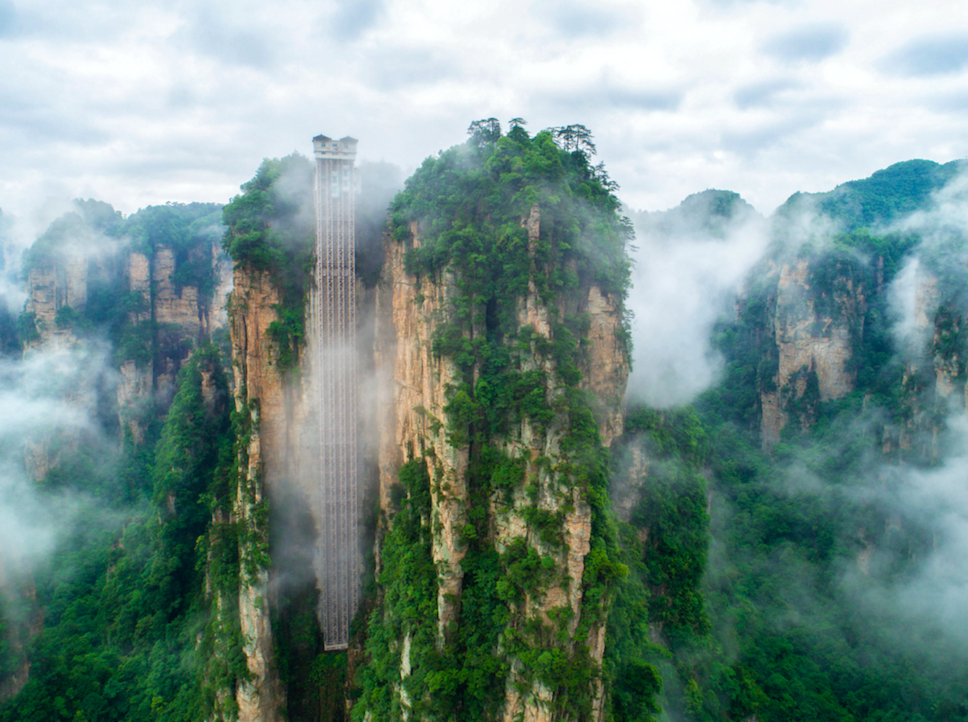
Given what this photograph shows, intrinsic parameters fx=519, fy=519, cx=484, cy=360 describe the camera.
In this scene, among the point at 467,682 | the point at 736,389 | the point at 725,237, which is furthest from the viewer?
the point at 725,237

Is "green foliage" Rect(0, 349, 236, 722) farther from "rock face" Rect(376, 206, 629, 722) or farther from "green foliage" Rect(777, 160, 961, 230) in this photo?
"green foliage" Rect(777, 160, 961, 230)

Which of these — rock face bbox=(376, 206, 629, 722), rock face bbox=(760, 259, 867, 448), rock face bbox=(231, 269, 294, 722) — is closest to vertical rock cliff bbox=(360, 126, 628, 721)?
rock face bbox=(376, 206, 629, 722)

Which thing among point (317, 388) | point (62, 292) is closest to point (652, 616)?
point (317, 388)

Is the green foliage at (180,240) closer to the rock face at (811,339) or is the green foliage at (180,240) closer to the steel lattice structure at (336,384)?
the steel lattice structure at (336,384)

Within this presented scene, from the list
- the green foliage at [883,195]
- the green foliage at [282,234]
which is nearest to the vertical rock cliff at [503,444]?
the green foliage at [282,234]

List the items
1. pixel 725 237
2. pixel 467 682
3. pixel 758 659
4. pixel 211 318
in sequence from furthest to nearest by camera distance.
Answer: pixel 725 237 < pixel 211 318 < pixel 758 659 < pixel 467 682

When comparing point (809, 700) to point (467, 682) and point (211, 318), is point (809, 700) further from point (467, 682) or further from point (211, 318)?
point (211, 318)
